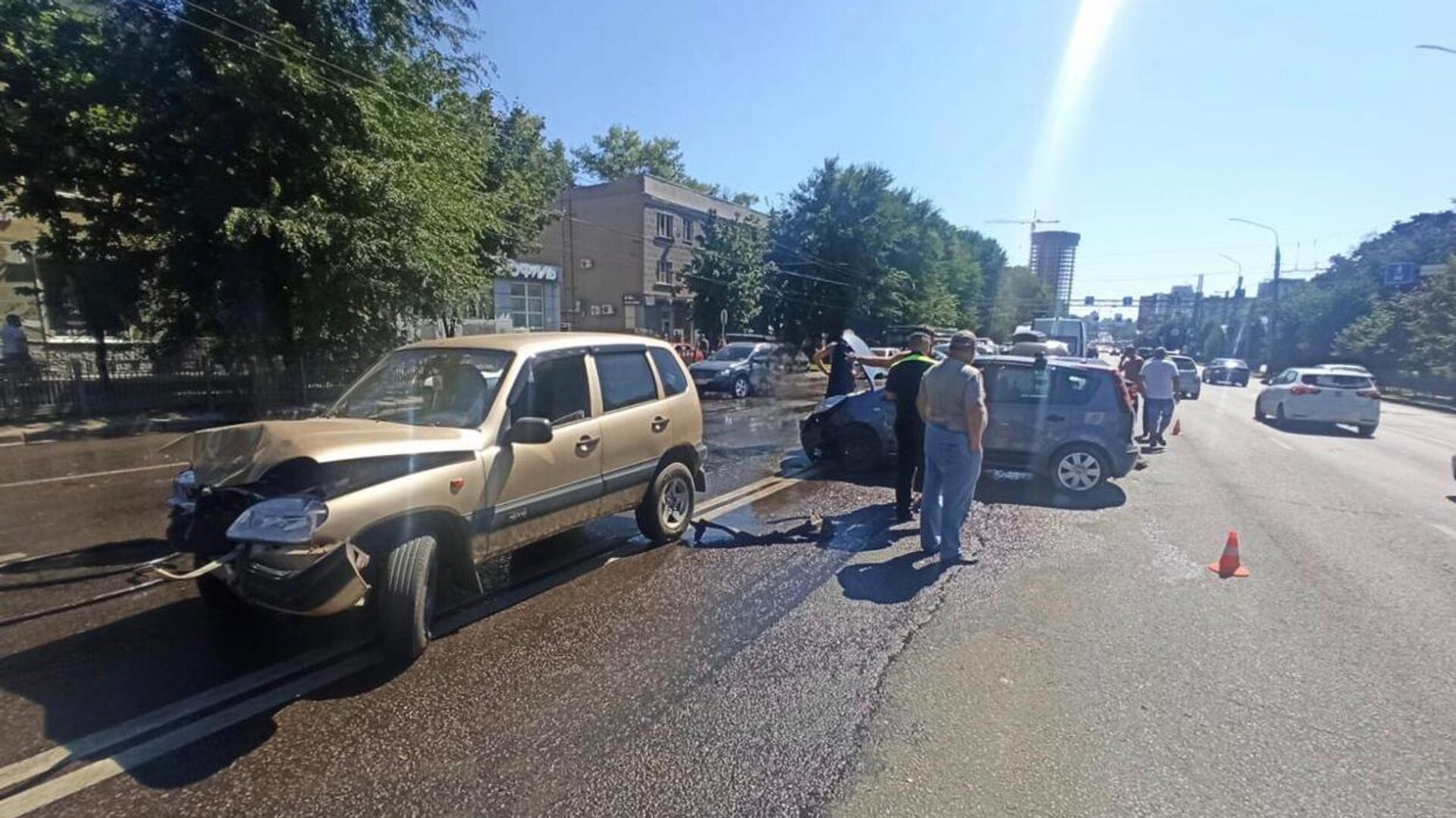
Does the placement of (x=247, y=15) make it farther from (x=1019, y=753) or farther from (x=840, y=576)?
(x=1019, y=753)

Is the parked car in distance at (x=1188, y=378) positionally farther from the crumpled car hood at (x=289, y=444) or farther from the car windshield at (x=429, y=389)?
the crumpled car hood at (x=289, y=444)

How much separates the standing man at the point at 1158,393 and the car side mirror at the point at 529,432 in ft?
37.6

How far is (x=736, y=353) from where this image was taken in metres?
21.0

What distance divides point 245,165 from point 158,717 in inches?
543

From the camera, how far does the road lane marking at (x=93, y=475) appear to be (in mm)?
7949

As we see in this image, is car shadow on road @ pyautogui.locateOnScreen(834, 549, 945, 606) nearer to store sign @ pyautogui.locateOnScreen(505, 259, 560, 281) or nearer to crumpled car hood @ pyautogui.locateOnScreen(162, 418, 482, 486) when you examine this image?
crumpled car hood @ pyautogui.locateOnScreen(162, 418, 482, 486)

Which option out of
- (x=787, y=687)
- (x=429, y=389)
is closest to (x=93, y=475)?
(x=429, y=389)

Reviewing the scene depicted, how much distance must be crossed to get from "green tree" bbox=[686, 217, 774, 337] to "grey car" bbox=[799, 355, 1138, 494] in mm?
26850

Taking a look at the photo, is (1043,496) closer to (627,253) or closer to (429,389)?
(429,389)

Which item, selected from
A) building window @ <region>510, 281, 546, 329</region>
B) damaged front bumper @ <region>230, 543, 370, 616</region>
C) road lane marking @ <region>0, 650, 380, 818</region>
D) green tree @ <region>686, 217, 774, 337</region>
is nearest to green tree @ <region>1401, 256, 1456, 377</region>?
green tree @ <region>686, 217, 774, 337</region>

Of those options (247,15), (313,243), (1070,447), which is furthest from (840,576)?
(247,15)

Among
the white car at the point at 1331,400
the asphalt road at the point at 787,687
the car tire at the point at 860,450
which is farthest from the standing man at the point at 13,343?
the white car at the point at 1331,400

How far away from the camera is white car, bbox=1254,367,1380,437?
15266mm

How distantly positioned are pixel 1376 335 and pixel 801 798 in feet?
165
